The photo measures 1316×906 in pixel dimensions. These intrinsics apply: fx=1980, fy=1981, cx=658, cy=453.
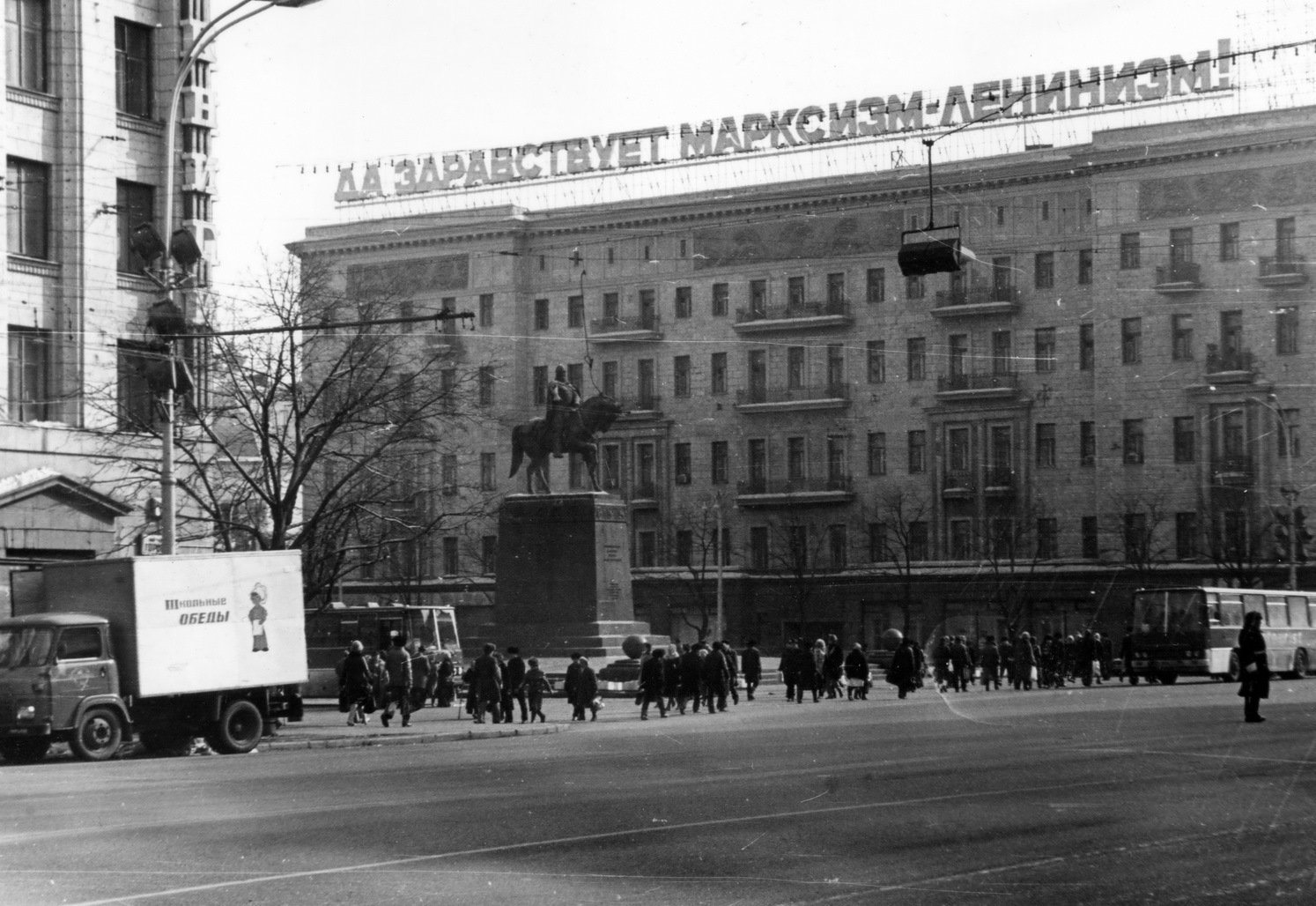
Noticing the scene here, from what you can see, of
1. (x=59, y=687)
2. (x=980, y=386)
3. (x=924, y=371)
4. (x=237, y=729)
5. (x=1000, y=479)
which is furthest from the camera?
(x=1000, y=479)

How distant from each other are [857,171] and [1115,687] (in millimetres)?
32401

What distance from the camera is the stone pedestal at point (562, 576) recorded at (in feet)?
148

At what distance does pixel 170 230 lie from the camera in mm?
27703

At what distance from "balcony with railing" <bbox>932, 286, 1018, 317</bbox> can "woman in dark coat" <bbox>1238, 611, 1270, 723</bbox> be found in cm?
4032

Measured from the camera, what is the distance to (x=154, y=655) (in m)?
25.9

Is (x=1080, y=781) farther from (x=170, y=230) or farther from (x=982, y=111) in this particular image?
(x=982, y=111)

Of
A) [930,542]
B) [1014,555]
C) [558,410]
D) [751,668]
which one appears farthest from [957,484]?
[751,668]

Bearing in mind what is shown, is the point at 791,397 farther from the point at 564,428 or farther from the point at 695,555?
the point at 564,428

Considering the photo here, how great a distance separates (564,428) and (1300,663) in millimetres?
22204

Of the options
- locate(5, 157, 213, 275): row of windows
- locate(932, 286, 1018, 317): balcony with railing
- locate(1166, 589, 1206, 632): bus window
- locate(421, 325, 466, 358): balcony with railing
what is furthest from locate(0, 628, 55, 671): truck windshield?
locate(932, 286, 1018, 317): balcony with railing

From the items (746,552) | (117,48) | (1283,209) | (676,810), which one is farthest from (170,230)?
(746,552)

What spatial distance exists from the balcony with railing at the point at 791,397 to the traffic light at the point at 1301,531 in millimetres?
17977

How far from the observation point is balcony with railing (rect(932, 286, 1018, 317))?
6794 centimetres

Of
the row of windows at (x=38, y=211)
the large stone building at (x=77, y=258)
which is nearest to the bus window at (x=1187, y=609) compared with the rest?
the large stone building at (x=77, y=258)
